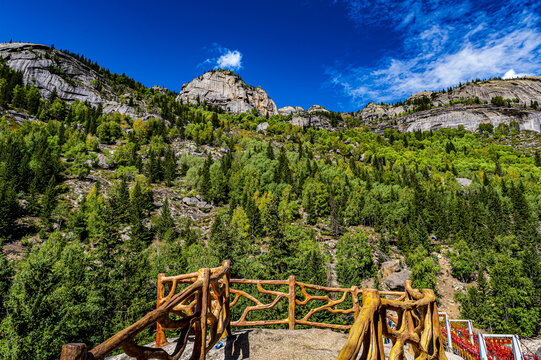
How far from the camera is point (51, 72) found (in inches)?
5108

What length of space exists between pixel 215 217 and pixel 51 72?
134956 mm

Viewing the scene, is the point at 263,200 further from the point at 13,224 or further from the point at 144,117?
the point at 144,117

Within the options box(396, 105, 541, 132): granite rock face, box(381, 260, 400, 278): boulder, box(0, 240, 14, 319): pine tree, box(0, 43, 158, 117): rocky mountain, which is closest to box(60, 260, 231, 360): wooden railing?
box(0, 240, 14, 319): pine tree

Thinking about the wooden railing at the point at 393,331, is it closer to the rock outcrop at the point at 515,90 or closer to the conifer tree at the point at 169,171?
the conifer tree at the point at 169,171

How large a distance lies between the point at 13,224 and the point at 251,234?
1938 inches

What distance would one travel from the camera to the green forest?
26.8m

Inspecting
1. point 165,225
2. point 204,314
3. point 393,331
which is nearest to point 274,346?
point 204,314

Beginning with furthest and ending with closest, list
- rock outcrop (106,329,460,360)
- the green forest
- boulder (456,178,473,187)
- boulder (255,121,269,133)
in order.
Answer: boulder (255,121,269,133) → boulder (456,178,473,187) → the green forest → rock outcrop (106,329,460,360)

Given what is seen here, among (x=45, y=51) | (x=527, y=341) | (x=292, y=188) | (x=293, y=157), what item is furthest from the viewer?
(x=45, y=51)

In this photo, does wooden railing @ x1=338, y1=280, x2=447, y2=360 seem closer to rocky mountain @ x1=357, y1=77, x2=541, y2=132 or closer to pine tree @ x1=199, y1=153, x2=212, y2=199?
pine tree @ x1=199, y1=153, x2=212, y2=199

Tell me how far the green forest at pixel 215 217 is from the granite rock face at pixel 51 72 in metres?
8.60

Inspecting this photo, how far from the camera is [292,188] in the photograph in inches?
3334

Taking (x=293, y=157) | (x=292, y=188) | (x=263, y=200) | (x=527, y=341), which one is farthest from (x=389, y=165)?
(x=527, y=341)

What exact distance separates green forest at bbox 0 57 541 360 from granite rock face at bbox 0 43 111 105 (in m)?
8.60
